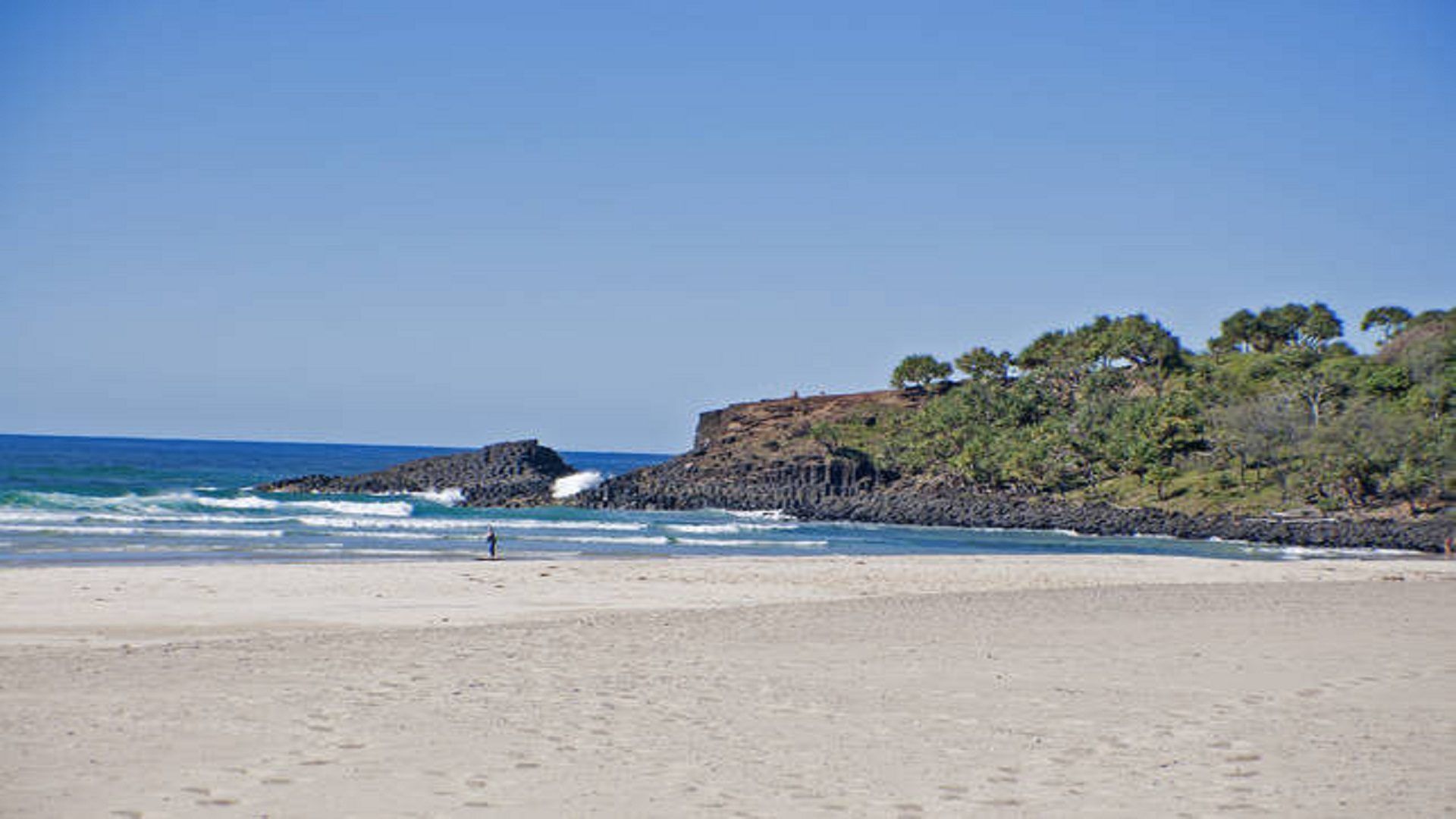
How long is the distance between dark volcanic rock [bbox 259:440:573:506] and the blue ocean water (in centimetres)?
500

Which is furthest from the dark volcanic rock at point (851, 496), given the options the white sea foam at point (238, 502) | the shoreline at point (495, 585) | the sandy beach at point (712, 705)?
the sandy beach at point (712, 705)

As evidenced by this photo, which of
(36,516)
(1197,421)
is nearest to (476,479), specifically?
(36,516)

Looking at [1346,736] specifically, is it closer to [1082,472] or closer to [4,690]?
[4,690]

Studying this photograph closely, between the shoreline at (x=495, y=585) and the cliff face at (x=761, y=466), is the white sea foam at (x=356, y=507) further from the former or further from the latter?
the shoreline at (x=495, y=585)

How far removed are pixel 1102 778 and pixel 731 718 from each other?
125 inches

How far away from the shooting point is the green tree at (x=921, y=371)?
10238cm

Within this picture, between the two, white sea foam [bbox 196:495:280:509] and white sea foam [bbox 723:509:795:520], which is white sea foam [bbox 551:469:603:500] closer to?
white sea foam [bbox 723:509:795:520]

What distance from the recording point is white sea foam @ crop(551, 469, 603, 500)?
7862 centimetres

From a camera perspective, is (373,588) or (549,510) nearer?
(373,588)

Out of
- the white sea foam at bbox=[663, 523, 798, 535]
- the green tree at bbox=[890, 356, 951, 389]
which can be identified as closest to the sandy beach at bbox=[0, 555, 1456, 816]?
the white sea foam at bbox=[663, 523, 798, 535]

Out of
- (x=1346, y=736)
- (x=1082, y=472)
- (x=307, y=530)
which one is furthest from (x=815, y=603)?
(x=1082, y=472)

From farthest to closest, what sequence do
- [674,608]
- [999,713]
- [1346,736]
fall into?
[674,608], [999,713], [1346,736]

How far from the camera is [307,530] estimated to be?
42125 mm

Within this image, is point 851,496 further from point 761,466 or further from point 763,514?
point 761,466
